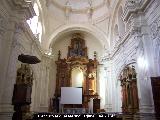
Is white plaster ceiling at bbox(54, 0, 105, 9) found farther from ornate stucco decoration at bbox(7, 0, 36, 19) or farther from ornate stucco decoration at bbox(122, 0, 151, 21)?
ornate stucco decoration at bbox(7, 0, 36, 19)

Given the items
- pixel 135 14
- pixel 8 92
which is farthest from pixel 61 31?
pixel 8 92

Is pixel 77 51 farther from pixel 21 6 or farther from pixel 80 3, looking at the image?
pixel 21 6

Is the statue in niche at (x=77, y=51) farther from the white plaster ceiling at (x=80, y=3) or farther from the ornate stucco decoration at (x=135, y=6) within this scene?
the ornate stucco decoration at (x=135, y=6)

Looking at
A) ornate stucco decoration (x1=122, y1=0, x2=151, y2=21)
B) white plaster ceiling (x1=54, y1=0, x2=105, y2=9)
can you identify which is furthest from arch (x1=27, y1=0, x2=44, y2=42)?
ornate stucco decoration (x1=122, y1=0, x2=151, y2=21)

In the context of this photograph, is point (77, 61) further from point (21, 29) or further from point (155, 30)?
point (155, 30)

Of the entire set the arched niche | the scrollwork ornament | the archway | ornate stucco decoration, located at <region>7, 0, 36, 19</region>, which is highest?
Result: ornate stucco decoration, located at <region>7, 0, 36, 19</region>

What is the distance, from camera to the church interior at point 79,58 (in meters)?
8.57

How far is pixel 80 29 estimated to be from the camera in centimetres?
1739

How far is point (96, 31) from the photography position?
17.0 meters

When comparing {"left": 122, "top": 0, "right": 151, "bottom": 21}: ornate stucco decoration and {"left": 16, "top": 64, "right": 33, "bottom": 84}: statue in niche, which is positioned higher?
{"left": 122, "top": 0, "right": 151, "bottom": 21}: ornate stucco decoration

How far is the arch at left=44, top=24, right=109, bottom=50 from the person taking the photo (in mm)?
16672

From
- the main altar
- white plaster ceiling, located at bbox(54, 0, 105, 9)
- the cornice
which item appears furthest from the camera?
white plaster ceiling, located at bbox(54, 0, 105, 9)

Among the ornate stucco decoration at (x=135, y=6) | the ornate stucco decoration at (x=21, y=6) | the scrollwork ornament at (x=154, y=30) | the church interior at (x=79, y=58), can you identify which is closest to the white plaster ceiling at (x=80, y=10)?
the church interior at (x=79, y=58)

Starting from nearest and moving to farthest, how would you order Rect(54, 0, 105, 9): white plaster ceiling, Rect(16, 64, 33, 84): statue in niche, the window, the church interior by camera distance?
the church interior < Rect(16, 64, 33, 84): statue in niche < the window < Rect(54, 0, 105, 9): white plaster ceiling
